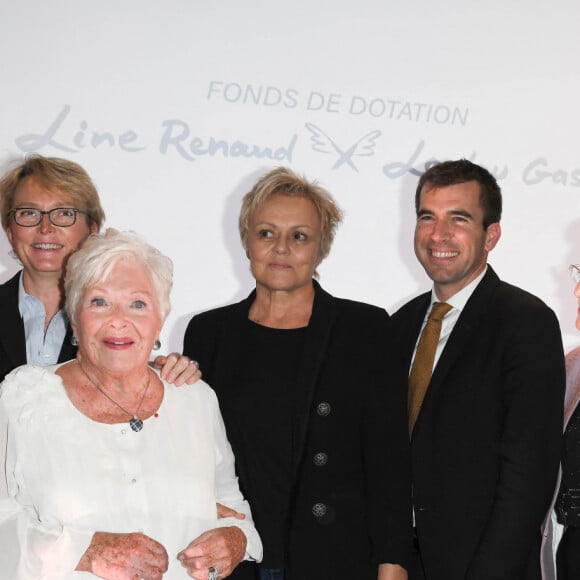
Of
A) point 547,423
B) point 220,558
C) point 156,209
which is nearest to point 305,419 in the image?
point 220,558

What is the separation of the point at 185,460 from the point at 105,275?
47cm

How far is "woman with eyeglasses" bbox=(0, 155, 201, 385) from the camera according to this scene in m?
2.65

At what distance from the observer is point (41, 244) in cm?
268

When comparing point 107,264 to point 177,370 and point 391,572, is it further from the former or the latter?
point 391,572

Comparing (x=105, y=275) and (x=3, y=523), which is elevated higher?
(x=105, y=275)

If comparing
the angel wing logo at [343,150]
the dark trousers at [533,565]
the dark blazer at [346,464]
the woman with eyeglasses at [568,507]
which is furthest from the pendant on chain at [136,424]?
the angel wing logo at [343,150]

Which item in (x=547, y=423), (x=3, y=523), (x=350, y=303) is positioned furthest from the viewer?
(x=350, y=303)

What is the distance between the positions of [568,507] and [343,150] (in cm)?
166

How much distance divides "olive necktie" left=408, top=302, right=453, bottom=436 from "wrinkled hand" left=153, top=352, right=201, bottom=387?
0.62m

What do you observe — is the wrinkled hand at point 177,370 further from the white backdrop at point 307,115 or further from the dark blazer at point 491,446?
the white backdrop at point 307,115

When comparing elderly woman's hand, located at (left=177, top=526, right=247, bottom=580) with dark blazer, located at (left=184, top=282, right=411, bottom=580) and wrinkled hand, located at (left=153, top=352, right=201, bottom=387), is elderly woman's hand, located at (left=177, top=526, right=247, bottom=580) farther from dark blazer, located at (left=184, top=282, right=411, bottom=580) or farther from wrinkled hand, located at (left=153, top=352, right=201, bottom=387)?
wrinkled hand, located at (left=153, top=352, right=201, bottom=387)

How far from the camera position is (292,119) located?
144 inches

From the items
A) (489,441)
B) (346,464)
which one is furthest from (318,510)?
(489,441)

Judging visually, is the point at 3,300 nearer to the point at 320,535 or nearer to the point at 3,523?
the point at 3,523
